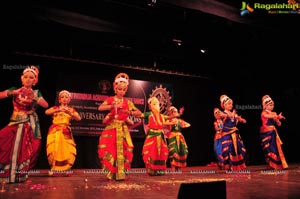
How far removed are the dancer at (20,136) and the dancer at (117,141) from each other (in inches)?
38.0

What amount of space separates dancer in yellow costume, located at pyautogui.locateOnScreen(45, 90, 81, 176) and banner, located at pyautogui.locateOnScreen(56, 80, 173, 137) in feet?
5.17

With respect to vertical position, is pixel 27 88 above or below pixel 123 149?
above

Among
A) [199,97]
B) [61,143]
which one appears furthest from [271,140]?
[61,143]

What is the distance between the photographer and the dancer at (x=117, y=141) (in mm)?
4551

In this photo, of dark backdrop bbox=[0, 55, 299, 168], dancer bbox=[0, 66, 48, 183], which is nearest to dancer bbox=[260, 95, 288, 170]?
dark backdrop bbox=[0, 55, 299, 168]

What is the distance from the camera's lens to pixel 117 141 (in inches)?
182

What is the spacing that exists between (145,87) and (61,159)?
3300mm

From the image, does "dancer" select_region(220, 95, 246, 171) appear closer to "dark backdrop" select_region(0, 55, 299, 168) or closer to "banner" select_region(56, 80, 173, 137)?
"banner" select_region(56, 80, 173, 137)

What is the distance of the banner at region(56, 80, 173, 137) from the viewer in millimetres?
7273

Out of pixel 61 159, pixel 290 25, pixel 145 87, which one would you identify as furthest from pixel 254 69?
pixel 61 159

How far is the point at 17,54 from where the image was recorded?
22.0 feet

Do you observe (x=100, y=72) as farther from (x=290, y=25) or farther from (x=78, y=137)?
(x=290, y=25)

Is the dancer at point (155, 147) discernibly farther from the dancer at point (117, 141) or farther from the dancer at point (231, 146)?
the dancer at point (231, 146)

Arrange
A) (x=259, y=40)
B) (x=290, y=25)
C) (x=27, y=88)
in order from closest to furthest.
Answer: (x=27, y=88), (x=290, y=25), (x=259, y=40)
